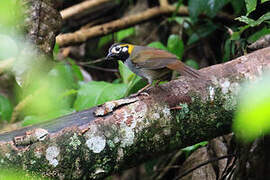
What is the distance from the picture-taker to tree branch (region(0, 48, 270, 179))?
1854mm

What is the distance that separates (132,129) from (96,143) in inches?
8.6

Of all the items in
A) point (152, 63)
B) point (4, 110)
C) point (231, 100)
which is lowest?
point (4, 110)

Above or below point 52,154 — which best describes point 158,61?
above

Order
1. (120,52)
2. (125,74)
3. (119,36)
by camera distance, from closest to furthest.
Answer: (120,52)
(125,74)
(119,36)

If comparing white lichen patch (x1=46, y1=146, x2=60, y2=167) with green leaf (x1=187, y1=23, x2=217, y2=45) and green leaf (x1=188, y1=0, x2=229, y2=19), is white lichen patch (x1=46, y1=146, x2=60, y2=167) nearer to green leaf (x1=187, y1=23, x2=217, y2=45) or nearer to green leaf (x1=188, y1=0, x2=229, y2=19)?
green leaf (x1=188, y1=0, x2=229, y2=19)

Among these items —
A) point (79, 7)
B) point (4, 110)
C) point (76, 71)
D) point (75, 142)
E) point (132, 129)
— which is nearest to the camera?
point (75, 142)

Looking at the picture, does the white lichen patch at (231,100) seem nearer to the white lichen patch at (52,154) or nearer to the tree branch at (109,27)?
the white lichen patch at (52,154)

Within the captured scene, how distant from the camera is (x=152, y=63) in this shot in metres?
2.51

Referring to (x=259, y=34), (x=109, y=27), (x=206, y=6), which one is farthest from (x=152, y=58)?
(x=109, y=27)

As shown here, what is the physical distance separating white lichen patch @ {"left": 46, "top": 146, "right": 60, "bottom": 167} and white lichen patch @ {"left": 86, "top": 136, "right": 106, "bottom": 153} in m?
0.17

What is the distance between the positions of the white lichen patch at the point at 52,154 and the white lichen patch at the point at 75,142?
3.2 inches

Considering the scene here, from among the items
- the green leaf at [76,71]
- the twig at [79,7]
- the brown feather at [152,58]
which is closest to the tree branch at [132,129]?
the brown feather at [152,58]

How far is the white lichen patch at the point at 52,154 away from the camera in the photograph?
1.84 m

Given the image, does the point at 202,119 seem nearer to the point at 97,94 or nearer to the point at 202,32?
the point at 97,94
